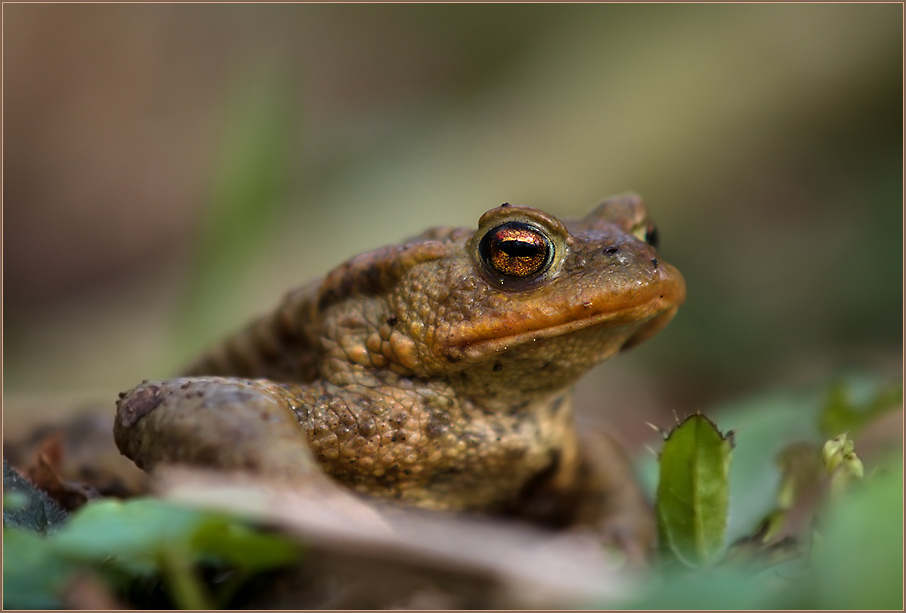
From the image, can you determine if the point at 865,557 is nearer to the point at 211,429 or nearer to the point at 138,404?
the point at 211,429

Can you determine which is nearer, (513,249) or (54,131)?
(513,249)

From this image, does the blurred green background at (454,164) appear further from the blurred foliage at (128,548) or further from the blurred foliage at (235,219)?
the blurred foliage at (128,548)

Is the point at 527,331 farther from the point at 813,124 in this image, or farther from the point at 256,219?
the point at 813,124

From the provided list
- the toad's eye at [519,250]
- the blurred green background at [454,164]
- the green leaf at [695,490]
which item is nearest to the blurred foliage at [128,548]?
the green leaf at [695,490]

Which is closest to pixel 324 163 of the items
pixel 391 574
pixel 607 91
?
pixel 607 91

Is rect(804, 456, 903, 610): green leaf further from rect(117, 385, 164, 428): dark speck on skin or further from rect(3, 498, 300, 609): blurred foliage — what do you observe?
rect(117, 385, 164, 428): dark speck on skin

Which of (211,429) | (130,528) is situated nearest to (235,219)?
(211,429)
